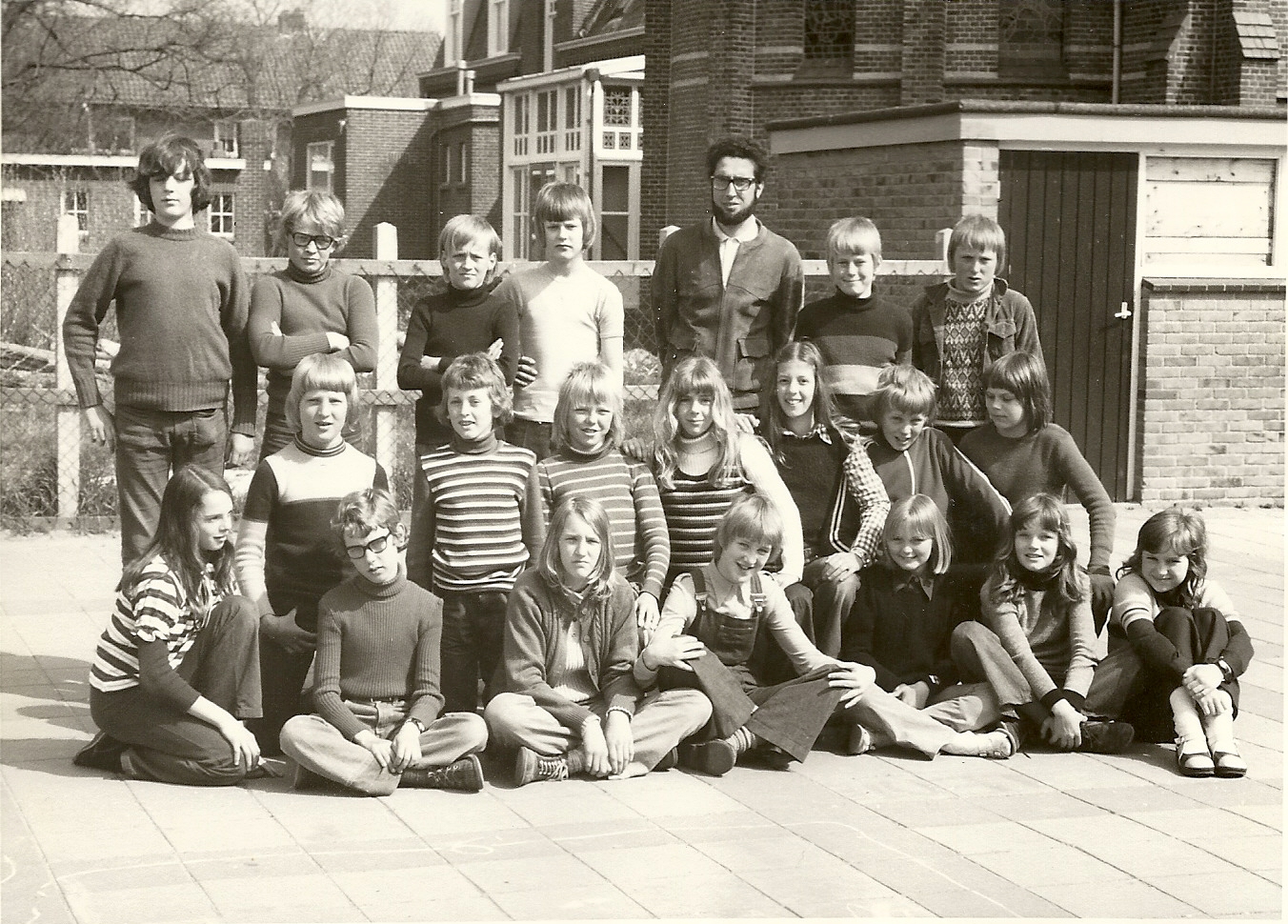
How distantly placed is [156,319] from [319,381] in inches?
31.9

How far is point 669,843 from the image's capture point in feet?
16.1

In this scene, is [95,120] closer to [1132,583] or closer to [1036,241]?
[1036,241]

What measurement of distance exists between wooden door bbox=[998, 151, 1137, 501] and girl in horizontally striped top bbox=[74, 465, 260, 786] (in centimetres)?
800

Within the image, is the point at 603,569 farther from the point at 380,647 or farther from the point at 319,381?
the point at 319,381

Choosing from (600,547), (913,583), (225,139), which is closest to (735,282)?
(913,583)

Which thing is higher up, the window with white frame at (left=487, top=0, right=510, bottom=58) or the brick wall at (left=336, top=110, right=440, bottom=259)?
the window with white frame at (left=487, top=0, right=510, bottom=58)

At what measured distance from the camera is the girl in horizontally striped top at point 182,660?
17.8 feet

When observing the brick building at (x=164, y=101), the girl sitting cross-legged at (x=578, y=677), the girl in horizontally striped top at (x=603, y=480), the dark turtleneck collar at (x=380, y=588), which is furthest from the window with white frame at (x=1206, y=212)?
the brick building at (x=164, y=101)

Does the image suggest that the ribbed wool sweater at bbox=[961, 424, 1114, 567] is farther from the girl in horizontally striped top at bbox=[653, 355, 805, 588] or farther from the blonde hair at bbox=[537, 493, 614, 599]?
the blonde hair at bbox=[537, 493, 614, 599]

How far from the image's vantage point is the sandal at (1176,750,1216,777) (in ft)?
19.1

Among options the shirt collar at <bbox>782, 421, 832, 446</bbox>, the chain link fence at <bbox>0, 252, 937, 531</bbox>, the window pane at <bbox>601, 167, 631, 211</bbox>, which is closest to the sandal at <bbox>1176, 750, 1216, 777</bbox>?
the shirt collar at <bbox>782, 421, 832, 446</bbox>

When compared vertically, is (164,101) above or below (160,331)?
above

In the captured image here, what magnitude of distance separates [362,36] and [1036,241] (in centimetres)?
5672

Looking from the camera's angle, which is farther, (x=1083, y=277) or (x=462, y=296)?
(x=1083, y=277)
